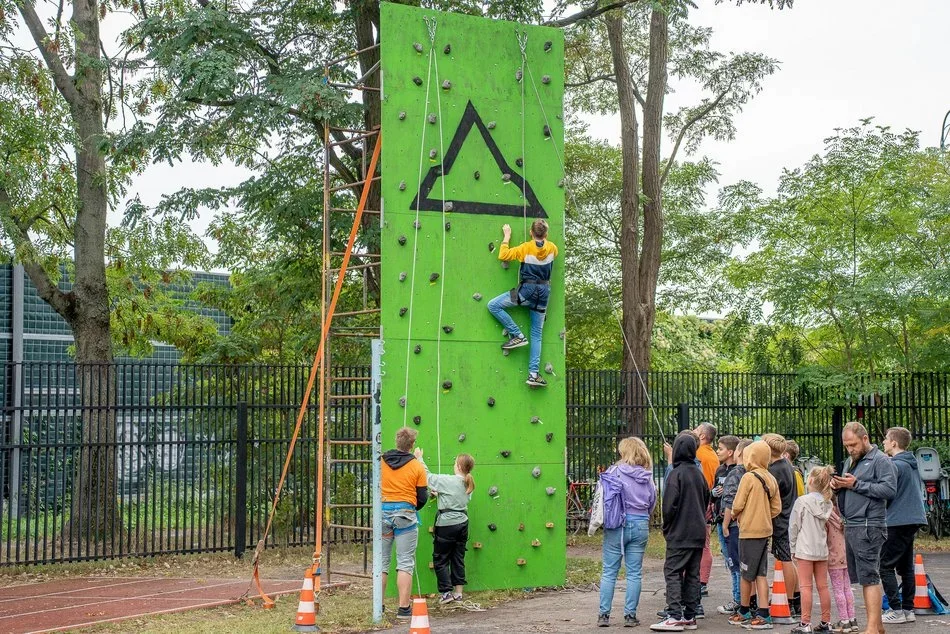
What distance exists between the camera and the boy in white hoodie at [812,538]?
30.9 feet

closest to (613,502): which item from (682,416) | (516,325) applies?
(516,325)

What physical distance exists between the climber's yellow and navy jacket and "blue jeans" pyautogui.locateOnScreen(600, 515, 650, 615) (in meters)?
3.38

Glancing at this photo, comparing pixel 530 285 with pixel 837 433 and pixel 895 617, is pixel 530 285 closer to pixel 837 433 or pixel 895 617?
pixel 895 617

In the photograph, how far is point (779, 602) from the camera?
10.2 m

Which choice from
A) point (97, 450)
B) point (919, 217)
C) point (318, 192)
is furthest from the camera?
point (919, 217)

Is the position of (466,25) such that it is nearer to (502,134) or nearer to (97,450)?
(502,134)

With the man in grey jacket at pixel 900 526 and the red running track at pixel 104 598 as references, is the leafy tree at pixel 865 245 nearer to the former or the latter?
the man in grey jacket at pixel 900 526

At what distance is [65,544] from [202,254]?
663 cm

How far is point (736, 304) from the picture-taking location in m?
21.8

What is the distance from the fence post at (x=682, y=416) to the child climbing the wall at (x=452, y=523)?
8.00m

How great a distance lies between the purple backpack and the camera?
10008mm

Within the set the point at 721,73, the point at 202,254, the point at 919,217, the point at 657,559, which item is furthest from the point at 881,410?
the point at 202,254

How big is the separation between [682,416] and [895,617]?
8446mm

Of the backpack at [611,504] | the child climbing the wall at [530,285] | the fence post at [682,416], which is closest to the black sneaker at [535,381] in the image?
the child climbing the wall at [530,285]
